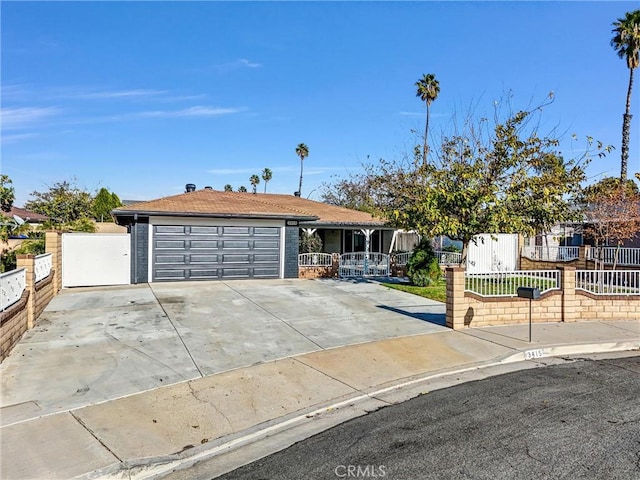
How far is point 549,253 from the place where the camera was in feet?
73.3

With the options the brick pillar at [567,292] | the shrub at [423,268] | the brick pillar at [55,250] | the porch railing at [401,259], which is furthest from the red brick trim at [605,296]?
the brick pillar at [55,250]

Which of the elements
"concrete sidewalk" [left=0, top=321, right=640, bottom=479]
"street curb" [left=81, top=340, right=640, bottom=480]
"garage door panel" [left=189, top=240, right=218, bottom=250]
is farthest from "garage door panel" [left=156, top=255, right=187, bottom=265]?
"street curb" [left=81, top=340, right=640, bottom=480]

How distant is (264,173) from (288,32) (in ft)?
166

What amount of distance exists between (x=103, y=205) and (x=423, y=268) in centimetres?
→ 2689

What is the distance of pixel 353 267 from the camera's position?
18406 millimetres

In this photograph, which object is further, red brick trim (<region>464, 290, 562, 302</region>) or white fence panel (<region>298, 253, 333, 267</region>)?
white fence panel (<region>298, 253, 333, 267</region>)

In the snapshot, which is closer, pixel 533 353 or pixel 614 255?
pixel 533 353

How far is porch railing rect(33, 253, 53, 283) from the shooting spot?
1029 centimetres

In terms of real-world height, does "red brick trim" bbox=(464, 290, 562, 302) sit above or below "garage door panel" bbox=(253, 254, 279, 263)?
below

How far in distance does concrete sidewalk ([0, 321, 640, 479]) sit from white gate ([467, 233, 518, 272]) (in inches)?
499

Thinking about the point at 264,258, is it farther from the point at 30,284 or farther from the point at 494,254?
the point at 494,254

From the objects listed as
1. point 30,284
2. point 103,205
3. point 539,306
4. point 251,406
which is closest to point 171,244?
point 30,284

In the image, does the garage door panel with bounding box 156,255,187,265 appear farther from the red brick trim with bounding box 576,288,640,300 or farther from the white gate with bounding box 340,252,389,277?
the red brick trim with bounding box 576,288,640,300

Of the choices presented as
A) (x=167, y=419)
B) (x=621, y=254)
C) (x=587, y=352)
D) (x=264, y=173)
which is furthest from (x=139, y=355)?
(x=264, y=173)
